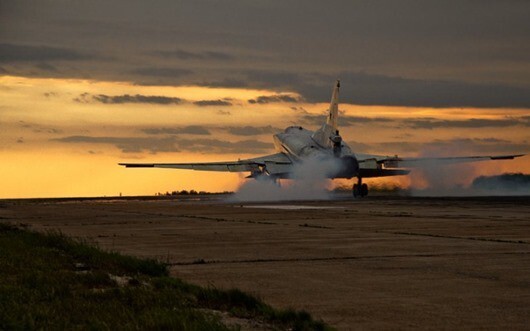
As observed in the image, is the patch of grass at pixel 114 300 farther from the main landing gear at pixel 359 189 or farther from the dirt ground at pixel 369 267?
the main landing gear at pixel 359 189

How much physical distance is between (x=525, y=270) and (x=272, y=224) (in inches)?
735

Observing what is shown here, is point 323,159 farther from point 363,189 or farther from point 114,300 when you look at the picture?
point 114,300

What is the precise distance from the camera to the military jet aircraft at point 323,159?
86750 millimetres

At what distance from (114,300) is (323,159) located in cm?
7713

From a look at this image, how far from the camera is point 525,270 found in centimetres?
1588

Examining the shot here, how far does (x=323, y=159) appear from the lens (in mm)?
89250

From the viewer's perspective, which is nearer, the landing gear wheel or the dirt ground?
the dirt ground

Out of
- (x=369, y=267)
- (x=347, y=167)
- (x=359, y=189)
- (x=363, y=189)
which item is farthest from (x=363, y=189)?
(x=369, y=267)

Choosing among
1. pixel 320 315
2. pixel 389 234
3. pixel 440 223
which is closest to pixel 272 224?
pixel 440 223

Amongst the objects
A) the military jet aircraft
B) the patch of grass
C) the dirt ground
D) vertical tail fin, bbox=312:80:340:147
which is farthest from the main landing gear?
the patch of grass

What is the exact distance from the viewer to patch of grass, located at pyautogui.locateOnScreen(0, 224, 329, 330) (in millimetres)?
10555

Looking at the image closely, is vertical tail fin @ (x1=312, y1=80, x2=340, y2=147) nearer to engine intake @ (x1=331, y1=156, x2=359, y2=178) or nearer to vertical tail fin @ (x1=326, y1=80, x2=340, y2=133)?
vertical tail fin @ (x1=326, y1=80, x2=340, y2=133)

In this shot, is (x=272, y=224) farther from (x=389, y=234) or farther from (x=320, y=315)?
(x=320, y=315)

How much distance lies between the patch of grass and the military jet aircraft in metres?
68.0
